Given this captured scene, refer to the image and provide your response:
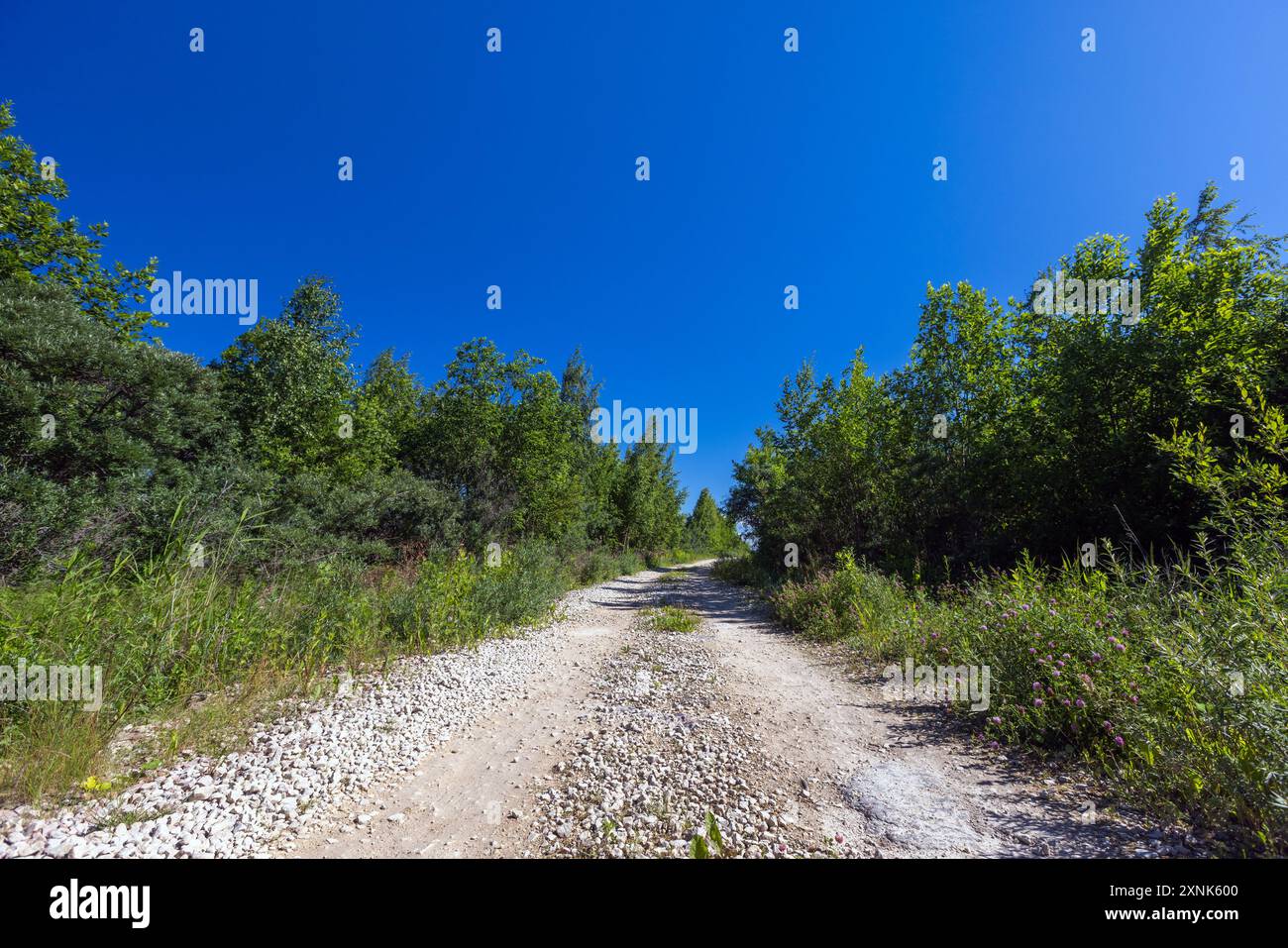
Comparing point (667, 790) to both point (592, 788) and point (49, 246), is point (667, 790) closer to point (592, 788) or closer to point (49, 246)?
point (592, 788)

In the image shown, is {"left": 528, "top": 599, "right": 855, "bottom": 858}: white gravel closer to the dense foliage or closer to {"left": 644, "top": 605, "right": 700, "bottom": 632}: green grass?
{"left": 644, "top": 605, "right": 700, "bottom": 632}: green grass

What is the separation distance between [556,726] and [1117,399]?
12.9 metres

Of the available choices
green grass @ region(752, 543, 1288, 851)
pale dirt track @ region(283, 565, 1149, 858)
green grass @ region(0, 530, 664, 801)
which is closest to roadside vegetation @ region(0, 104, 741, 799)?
green grass @ region(0, 530, 664, 801)

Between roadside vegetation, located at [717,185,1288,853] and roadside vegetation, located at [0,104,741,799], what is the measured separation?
7.18 metres

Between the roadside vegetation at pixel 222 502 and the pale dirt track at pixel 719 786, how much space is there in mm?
2327

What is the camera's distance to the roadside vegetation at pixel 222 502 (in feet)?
12.3

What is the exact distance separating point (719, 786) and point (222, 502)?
10.7 m

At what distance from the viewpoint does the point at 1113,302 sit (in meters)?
9.44

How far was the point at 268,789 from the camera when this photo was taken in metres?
2.78

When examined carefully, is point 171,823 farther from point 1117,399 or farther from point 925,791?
point 1117,399

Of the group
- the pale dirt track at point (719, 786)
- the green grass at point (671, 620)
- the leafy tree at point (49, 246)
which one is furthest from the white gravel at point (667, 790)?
the leafy tree at point (49, 246)

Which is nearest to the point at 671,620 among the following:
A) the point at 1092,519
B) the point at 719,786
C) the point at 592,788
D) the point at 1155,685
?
the point at 719,786

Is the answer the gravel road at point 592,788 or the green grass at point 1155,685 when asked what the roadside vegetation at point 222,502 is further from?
the green grass at point 1155,685
